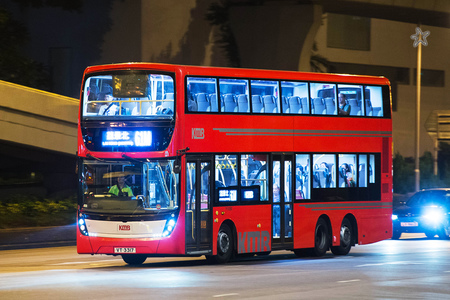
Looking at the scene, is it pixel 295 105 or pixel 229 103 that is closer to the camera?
pixel 229 103

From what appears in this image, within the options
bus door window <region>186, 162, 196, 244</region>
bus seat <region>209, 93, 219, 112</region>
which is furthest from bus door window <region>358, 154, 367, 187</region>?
bus door window <region>186, 162, 196, 244</region>

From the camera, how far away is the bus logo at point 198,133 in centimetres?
1881

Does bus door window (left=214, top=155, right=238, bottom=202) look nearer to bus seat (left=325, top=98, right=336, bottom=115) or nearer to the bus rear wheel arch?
bus seat (left=325, top=98, right=336, bottom=115)

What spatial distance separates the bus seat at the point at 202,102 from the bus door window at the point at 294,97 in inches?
91.0

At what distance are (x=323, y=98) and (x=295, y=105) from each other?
941 millimetres

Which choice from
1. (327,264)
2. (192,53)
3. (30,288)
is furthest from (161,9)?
(30,288)

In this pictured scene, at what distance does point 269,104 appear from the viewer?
2058cm

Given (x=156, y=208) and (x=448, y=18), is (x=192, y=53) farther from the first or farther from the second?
(x=156, y=208)

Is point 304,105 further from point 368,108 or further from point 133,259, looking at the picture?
point 133,259

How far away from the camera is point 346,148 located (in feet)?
73.4

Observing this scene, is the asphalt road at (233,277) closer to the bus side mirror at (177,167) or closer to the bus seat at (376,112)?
the bus side mirror at (177,167)

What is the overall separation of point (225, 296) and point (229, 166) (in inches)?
259

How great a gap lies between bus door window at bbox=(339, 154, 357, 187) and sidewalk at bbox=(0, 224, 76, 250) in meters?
8.62

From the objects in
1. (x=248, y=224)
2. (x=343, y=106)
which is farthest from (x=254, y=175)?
(x=343, y=106)
